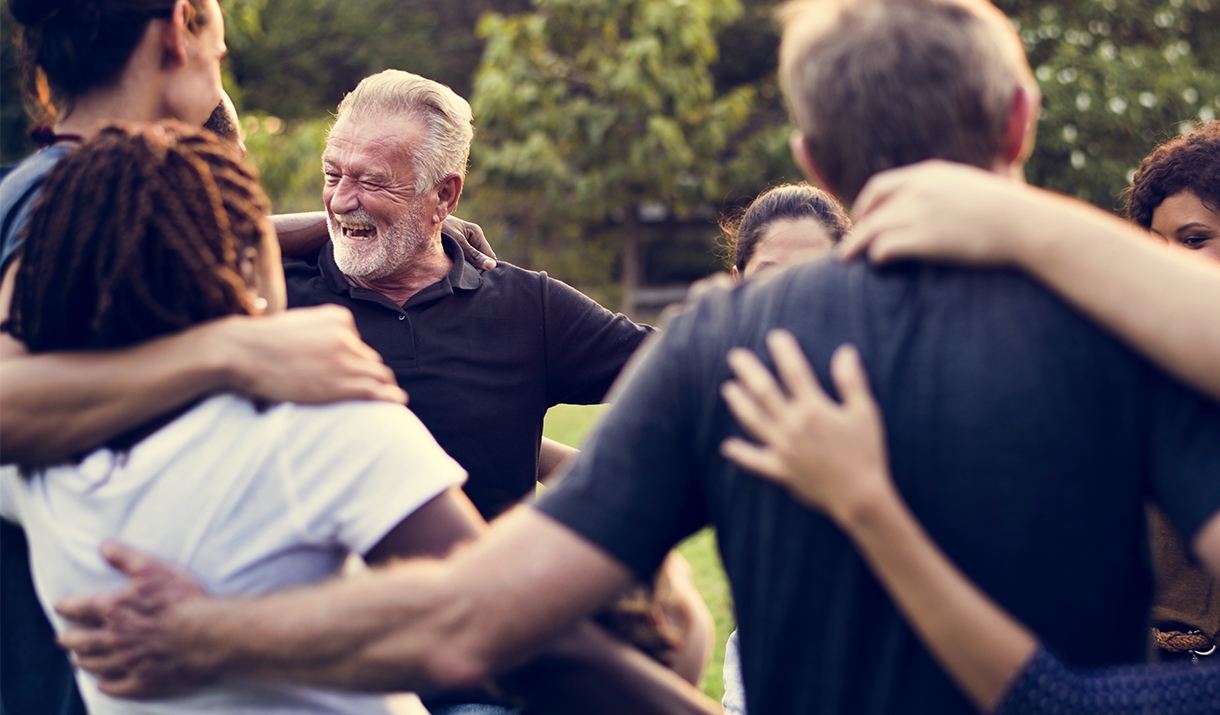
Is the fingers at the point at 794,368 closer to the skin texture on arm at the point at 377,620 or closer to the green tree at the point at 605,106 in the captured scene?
the skin texture on arm at the point at 377,620

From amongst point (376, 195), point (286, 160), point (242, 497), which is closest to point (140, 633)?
point (242, 497)

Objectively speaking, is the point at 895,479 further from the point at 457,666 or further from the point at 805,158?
the point at 457,666

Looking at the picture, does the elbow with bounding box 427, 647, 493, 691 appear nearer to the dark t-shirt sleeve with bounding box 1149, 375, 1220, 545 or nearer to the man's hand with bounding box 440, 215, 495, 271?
the dark t-shirt sleeve with bounding box 1149, 375, 1220, 545

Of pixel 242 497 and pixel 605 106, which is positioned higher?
pixel 242 497

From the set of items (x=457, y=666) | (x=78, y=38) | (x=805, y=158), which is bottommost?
(x=457, y=666)

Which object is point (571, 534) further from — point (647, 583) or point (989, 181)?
point (989, 181)

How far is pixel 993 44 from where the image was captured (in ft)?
4.62

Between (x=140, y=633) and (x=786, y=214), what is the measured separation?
93.6 inches

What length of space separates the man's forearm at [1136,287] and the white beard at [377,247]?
7.25 feet

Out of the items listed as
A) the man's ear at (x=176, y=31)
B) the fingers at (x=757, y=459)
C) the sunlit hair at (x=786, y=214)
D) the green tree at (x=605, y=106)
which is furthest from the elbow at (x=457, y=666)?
the green tree at (x=605, y=106)

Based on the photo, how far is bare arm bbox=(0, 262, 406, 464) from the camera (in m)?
1.52

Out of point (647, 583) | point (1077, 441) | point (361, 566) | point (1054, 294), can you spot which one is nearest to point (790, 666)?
point (647, 583)

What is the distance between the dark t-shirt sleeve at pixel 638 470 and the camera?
4.61 feet

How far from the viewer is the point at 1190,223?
299 cm
